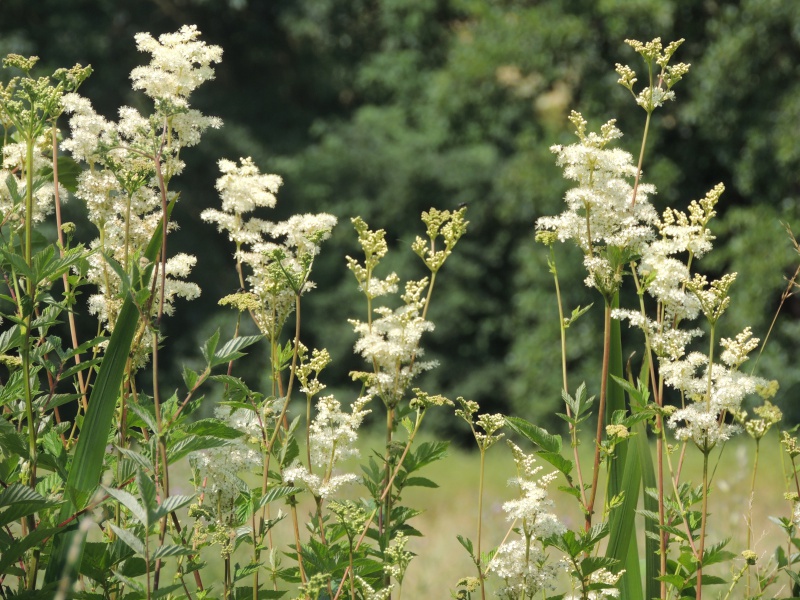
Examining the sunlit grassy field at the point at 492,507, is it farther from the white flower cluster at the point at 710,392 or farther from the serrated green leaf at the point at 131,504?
the serrated green leaf at the point at 131,504

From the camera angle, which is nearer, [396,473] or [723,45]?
[396,473]

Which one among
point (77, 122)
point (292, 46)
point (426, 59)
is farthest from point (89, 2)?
point (77, 122)

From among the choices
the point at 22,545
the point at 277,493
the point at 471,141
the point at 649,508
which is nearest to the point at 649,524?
the point at 649,508

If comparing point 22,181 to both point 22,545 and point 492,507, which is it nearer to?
point 22,545

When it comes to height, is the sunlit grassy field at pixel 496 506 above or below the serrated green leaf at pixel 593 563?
above

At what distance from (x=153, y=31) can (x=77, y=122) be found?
14950 millimetres

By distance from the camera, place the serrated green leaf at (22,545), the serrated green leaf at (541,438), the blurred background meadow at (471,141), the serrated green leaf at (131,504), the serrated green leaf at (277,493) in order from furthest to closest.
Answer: the blurred background meadow at (471,141) → the serrated green leaf at (541,438) → the serrated green leaf at (277,493) → the serrated green leaf at (22,545) → the serrated green leaf at (131,504)

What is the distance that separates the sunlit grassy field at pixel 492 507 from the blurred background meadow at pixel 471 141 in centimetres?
12

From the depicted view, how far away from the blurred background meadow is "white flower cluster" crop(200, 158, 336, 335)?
7.97 metres

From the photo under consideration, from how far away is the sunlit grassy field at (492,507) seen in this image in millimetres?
5246

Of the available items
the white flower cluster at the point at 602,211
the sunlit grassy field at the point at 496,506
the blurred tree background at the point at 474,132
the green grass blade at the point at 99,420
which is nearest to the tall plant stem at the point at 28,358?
the green grass blade at the point at 99,420

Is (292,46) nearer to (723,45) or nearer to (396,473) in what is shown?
→ (723,45)

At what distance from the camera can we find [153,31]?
16062 mm

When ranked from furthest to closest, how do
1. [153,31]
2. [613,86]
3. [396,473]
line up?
[153,31] < [613,86] < [396,473]
